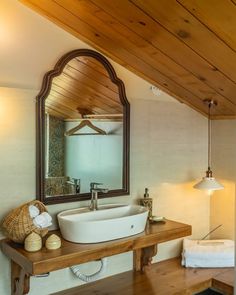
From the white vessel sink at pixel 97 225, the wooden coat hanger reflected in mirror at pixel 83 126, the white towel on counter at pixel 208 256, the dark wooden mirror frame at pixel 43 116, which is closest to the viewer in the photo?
the white vessel sink at pixel 97 225

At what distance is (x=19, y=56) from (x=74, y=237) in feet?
3.82

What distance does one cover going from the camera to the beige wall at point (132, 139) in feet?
7.32

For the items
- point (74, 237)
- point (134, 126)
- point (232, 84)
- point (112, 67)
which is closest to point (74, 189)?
point (74, 237)

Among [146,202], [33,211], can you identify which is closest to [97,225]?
[33,211]

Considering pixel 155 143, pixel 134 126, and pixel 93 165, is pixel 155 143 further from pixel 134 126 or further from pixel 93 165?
pixel 93 165

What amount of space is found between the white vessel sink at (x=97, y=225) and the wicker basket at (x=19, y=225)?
7.2 inches

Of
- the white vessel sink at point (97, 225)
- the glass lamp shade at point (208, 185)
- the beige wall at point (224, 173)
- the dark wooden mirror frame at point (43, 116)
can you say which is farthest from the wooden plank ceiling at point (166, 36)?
the white vessel sink at point (97, 225)

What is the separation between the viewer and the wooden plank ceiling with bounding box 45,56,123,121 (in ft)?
7.98

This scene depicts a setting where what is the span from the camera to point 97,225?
2.20 metres

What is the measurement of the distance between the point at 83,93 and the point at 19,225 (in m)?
1.02

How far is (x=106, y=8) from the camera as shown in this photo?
2049 mm

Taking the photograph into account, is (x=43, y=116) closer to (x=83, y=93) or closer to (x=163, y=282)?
(x=83, y=93)

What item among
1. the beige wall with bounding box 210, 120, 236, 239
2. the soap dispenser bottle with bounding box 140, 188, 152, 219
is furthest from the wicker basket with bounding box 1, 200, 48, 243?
the beige wall with bounding box 210, 120, 236, 239

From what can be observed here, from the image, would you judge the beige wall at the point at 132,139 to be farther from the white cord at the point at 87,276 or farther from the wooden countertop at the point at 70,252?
the wooden countertop at the point at 70,252
